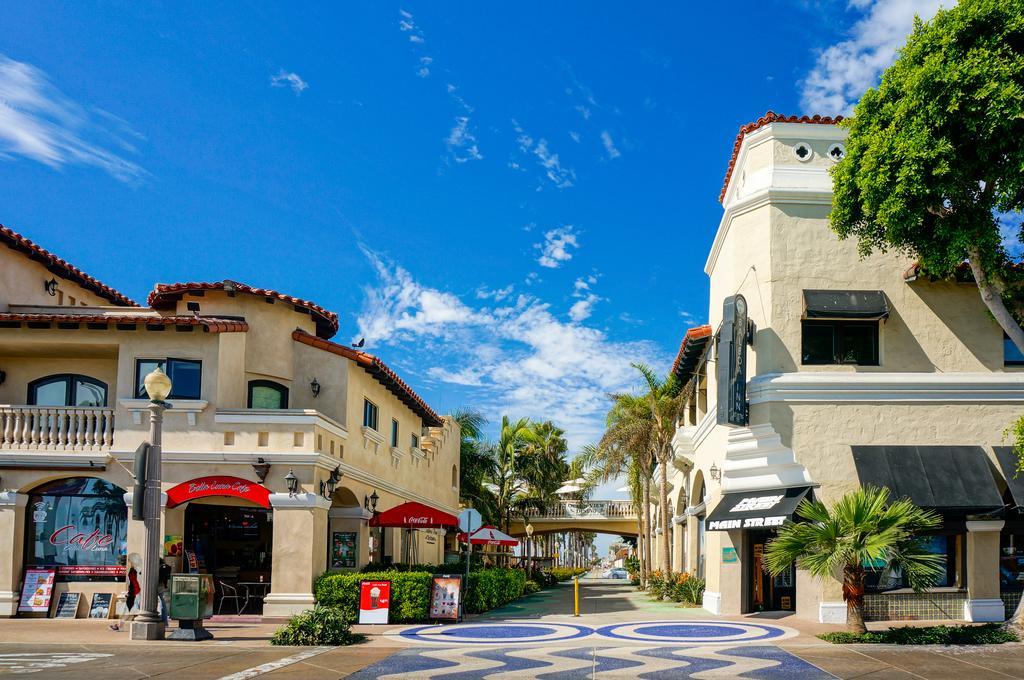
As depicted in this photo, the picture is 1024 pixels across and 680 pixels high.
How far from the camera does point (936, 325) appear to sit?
21828 millimetres

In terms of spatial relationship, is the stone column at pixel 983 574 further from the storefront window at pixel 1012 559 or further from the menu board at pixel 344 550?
the menu board at pixel 344 550

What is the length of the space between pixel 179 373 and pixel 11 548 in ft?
17.9

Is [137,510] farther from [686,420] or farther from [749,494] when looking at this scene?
[686,420]

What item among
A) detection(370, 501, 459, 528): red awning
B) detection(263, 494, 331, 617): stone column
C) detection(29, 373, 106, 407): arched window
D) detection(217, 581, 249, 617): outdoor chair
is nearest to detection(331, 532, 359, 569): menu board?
detection(370, 501, 459, 528): red awning

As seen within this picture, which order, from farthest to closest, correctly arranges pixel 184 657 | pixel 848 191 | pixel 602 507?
pixel 602 507 < pixel 848 191 < pixel 184 657

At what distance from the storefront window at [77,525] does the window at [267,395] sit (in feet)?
12.9

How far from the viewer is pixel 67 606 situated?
69.6 ft

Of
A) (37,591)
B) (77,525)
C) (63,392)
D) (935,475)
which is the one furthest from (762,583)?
(63,392)

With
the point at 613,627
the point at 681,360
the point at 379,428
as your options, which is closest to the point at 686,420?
the point at 681,360

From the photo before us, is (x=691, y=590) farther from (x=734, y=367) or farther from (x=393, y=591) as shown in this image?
(x=393, y=591)

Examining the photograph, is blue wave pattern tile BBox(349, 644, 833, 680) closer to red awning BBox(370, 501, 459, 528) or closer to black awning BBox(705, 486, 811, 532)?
black awning BBox(705, 486, 811, 532)

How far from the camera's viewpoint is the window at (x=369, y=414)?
2697 centimetres

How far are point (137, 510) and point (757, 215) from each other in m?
15.5

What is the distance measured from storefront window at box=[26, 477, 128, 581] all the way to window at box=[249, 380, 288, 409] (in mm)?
3928
